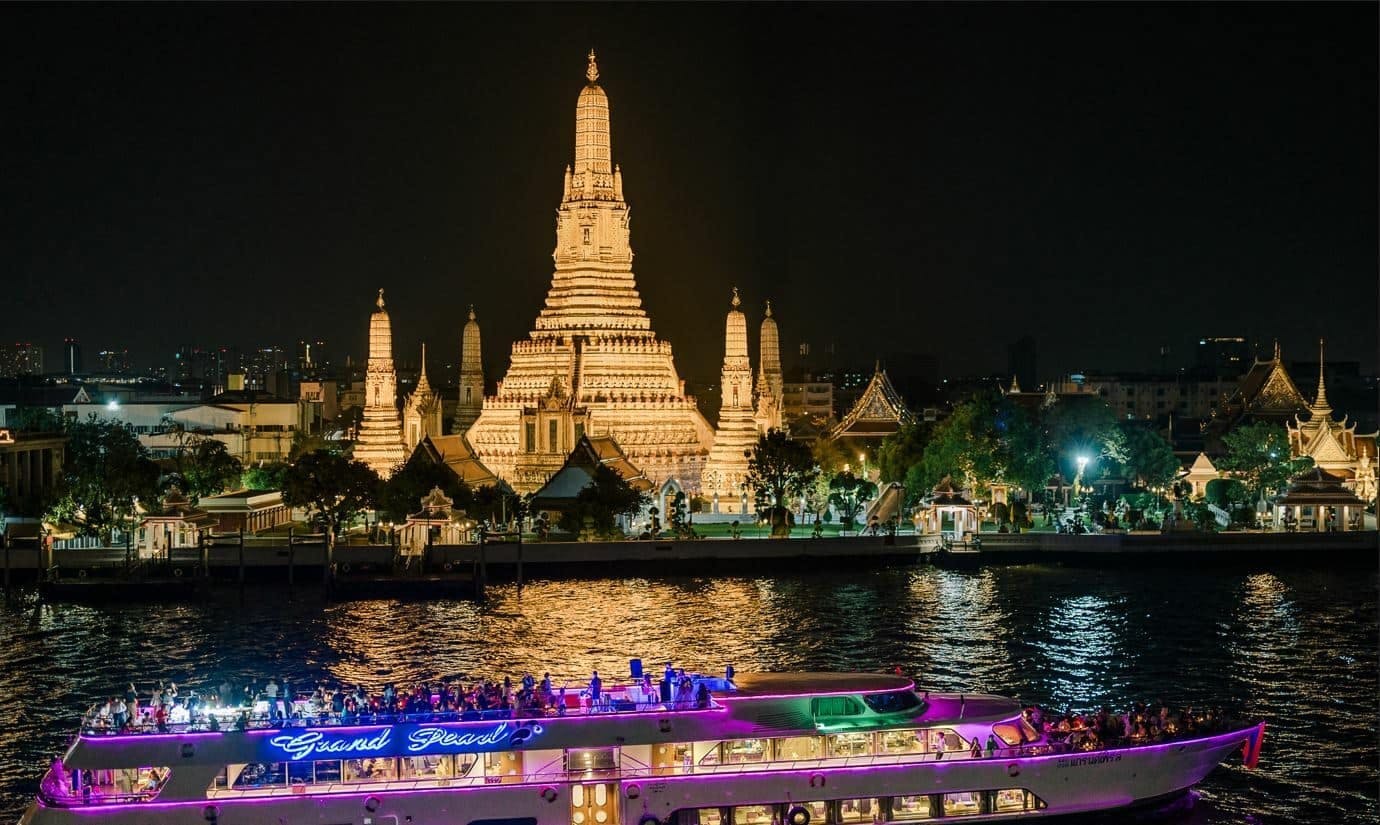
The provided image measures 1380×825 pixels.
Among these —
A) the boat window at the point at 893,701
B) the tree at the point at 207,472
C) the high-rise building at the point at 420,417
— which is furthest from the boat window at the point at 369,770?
the high-rise building at the point at 420,417

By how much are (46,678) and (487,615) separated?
13.8 m

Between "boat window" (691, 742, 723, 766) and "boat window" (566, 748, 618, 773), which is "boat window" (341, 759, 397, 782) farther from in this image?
"boat window" (691, 742, 723, 766)

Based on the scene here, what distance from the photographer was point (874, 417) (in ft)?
327

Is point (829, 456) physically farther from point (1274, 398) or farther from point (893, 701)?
point (893, 701)

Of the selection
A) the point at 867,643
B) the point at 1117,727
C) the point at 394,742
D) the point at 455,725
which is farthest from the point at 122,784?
the point at 867,643

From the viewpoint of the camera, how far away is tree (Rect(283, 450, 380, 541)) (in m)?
67.2

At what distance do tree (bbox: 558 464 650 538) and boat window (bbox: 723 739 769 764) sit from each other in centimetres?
3614

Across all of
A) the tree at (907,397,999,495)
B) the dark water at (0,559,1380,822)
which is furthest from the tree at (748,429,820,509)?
the dark water at (0,559,1380,822)

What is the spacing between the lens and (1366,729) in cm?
3756

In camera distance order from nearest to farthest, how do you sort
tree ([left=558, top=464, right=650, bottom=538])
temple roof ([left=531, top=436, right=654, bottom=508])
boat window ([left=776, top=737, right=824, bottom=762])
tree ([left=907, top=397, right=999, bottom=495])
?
boat window ([left=776, top=737, right=824, bottom=762]), tree ([left=558, top=464, right=650, bottom=538]), temple roof ([left=531, top=436, right=654, bottom=508]), tree ([left=907, top=397, right=999, bottom=495])

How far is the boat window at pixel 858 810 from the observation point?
30.0 m

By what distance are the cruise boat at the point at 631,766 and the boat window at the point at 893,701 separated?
0.09 feet

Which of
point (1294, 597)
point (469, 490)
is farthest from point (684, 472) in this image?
point (1294, 597)

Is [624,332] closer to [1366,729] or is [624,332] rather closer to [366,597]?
[366,597]
